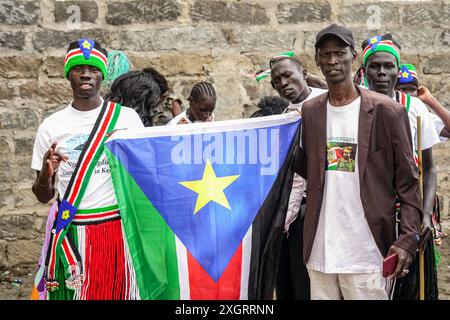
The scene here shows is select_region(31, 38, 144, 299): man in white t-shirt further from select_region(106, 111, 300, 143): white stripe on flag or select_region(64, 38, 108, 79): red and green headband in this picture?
select_region(64, 38, 108, 79): red and green headband

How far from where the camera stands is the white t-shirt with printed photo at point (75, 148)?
446cm

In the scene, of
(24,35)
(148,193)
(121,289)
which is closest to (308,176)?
(148,193)

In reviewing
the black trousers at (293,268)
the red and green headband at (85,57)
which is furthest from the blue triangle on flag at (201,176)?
the red and green headband at (85,57)

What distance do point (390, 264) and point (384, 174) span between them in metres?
0.45

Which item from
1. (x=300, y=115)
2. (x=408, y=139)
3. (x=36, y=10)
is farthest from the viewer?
(x=36, y=10)

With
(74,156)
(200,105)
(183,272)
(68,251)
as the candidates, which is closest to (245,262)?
(183,272)

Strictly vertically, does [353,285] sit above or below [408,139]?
below

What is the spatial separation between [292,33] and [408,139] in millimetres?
3496

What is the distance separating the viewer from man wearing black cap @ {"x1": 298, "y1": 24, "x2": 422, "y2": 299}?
12.7 feet

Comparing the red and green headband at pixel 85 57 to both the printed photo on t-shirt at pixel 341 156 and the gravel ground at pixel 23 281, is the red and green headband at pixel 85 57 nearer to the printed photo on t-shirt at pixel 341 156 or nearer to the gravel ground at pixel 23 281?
the printed photo on t-shirt at pixel 341 156

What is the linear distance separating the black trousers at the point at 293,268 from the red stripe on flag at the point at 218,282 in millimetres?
468

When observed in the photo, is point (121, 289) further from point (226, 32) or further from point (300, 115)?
point (226, 32)

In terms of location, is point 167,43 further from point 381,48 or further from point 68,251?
point 68,251

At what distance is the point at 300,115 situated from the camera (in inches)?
169
